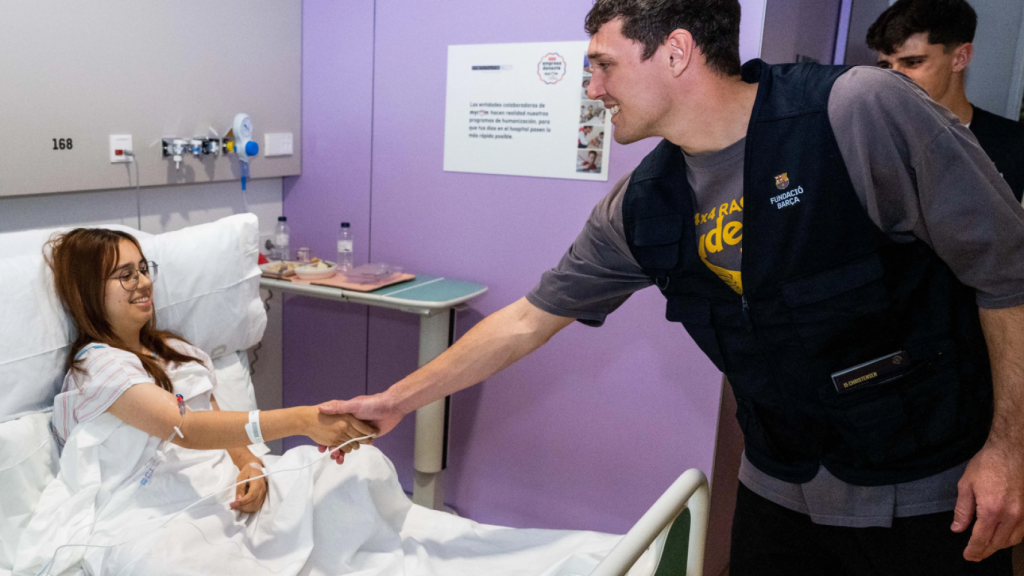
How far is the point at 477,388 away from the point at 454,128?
98cm

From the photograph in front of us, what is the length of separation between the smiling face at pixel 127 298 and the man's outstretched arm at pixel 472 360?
21.0 inches

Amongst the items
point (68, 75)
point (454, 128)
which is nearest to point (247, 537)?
point (68, 75)

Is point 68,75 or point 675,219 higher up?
point 68,75

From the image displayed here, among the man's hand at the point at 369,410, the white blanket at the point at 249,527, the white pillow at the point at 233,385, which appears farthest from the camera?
the white pillow at the point at 233,385

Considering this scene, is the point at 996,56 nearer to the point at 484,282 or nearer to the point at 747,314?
the point at 484,282

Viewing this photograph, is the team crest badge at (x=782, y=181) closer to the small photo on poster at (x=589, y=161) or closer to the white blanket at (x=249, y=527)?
the white blanket at (x=249, y=527)

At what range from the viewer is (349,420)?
2029 millimetres

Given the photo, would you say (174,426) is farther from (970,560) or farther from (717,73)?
(970,560)

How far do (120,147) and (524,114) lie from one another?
4.35 ft

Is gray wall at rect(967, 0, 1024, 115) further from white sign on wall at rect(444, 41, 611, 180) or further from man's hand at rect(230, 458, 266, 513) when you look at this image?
man's hand at rect(230, 458, 266, 513)

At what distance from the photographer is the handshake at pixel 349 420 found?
79.1 inches

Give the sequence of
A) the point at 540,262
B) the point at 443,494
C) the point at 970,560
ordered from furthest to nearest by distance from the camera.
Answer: the point at 443,494, the point at 540,262, the point at 970,560

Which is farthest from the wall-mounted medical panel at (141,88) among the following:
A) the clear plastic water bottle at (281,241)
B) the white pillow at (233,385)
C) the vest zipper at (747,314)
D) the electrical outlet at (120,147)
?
the vest zipper at (747,314)

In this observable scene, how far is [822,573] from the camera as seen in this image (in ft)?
5.51
